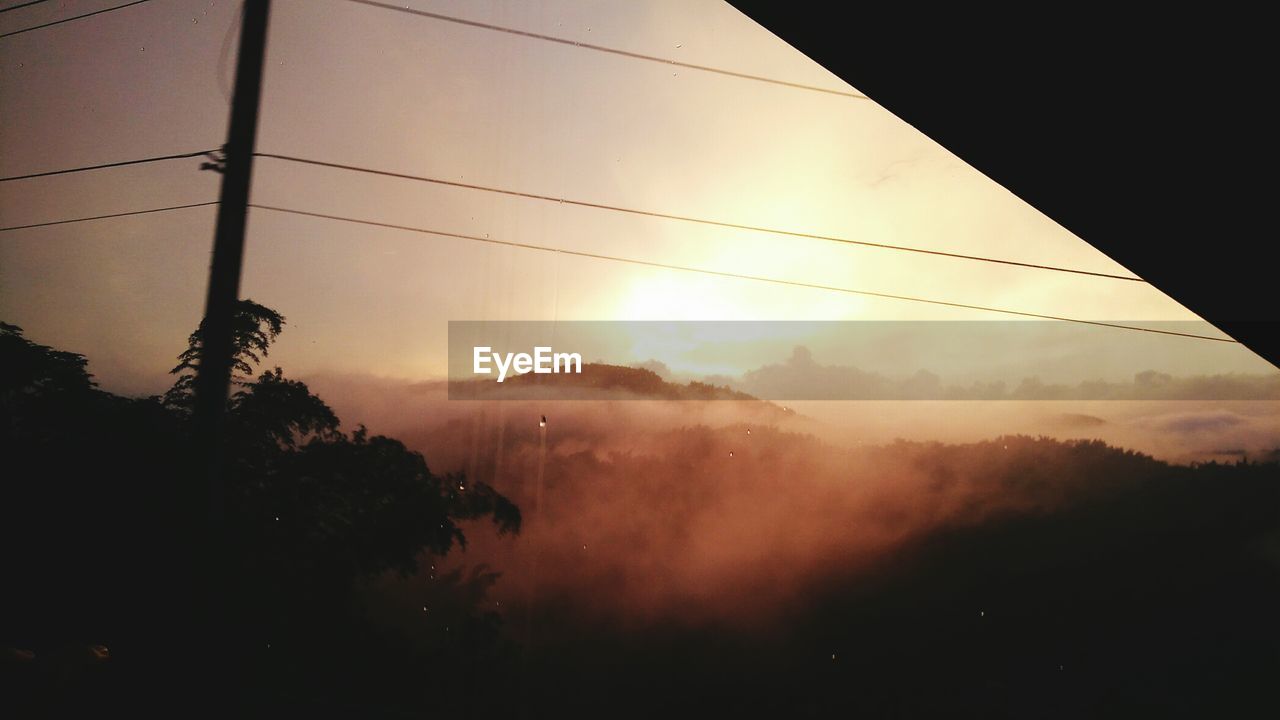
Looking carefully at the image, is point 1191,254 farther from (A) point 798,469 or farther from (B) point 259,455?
(B) point 259,455

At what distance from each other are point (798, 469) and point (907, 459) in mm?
2877

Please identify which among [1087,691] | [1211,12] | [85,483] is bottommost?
[1087,691]

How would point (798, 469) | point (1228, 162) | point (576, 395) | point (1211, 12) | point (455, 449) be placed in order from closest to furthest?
point (1211, 12), point (1228, 162), point (455, 449), point (576, 395), point (798, 469)

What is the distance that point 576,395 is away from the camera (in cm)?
1334

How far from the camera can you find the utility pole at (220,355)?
123 inches

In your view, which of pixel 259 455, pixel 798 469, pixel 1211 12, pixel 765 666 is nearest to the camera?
pixel 1211 12

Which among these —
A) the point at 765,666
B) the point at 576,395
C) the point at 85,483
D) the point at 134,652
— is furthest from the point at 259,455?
the point at 765,666

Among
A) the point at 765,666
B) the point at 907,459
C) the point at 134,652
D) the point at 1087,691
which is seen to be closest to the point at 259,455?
the point at 134,652

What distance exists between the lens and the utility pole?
3113 millimetres

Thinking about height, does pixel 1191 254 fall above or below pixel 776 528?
above

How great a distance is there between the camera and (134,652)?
859 cm

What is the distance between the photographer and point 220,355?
3.20 metres

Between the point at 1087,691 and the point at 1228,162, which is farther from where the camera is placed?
the point at 1087,691

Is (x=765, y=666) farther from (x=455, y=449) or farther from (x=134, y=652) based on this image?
(x=134, y=652)
